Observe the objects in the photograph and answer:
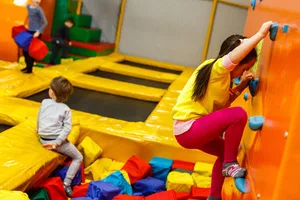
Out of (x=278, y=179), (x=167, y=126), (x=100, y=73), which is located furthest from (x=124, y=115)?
(x=278, y=179)

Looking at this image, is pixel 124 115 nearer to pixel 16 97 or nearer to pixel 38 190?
pixel 16 97

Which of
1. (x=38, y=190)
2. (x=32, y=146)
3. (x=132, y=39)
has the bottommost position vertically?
(x=38, y=190)

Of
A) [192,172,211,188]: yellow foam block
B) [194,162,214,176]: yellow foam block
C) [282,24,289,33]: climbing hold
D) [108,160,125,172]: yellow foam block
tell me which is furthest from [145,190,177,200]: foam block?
[282,24,289,33]: climbing hold

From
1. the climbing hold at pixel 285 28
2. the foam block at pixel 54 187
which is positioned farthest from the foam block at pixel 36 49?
the climbing hold at pixel 285 28

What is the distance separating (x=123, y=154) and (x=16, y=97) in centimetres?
143

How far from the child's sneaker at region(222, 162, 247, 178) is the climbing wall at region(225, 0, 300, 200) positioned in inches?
1.9

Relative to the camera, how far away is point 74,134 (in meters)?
3.51

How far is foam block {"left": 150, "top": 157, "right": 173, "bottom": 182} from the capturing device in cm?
340

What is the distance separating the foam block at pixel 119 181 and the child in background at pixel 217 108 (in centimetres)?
96

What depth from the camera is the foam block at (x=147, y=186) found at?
10.5 feet

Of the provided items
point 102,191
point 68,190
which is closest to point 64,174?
point 68,190

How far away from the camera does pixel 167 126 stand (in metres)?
3.98

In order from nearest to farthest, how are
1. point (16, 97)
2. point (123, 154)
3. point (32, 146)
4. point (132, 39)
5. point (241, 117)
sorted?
point (241, 117)
point (32, 146)
point (123, 154)
point (16, 97)
point (132, 39)

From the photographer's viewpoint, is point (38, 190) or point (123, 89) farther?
point (123, 89)
